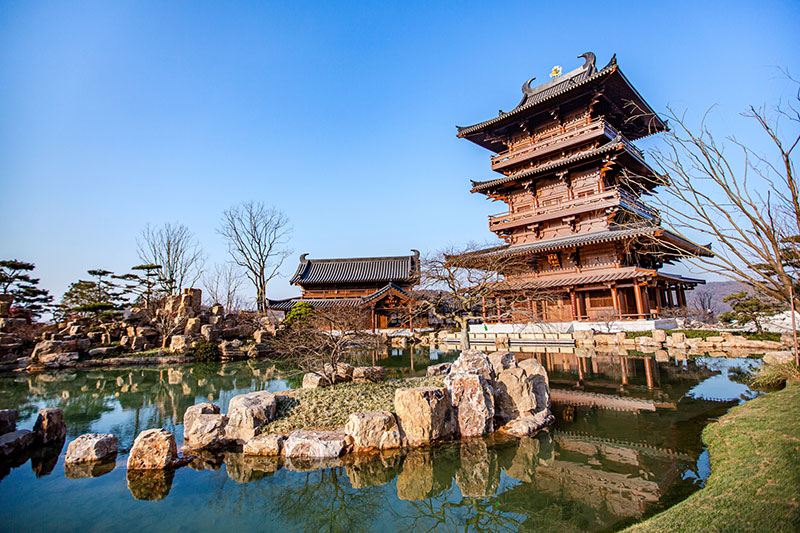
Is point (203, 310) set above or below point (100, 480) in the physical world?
above

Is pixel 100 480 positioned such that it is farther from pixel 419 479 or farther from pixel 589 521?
pixel 589 521

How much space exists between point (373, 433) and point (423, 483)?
122 cm

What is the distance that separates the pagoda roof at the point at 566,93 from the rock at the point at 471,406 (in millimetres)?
17125

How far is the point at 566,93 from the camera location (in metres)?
19.9

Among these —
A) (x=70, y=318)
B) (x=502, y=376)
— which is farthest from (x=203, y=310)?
(x=502, y=376)

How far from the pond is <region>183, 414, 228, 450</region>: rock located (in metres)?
0.37

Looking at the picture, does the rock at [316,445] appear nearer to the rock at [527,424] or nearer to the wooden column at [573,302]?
the rock at [527,424]

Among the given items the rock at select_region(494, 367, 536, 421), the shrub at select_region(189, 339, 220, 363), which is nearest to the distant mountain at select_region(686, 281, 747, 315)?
the rock at select_region(494, 367, 536, 421)

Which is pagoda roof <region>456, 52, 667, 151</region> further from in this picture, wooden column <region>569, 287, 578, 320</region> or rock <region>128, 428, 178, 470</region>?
rock <region>128, 428, 178, 470</region>

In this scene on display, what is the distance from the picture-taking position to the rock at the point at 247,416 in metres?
6.14

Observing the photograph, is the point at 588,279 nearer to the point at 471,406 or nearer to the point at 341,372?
the point at 341,372

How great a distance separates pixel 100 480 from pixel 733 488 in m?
7.30

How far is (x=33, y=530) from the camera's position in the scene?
390 centimetres

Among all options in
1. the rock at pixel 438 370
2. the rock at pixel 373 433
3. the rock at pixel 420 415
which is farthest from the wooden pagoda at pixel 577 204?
the rock at pixel 373 433
